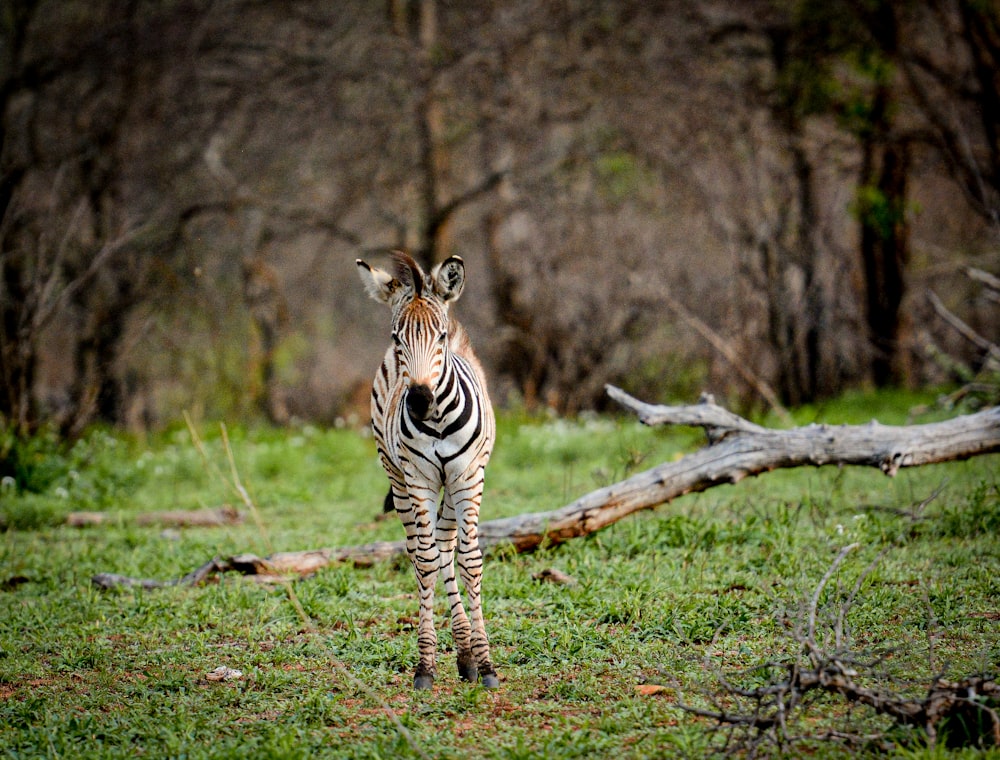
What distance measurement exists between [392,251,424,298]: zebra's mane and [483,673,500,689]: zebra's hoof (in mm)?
1791

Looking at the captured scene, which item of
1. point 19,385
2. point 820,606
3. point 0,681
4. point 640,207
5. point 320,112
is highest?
point 320,112

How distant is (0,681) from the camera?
16.8ft

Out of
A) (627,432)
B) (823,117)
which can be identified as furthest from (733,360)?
(823,117)

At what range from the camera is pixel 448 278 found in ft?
16.3

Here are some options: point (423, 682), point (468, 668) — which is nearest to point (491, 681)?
point (468, 668)

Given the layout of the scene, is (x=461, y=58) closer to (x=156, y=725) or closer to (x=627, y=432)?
(x=627, y=432)

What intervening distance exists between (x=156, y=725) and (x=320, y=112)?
1219 cm

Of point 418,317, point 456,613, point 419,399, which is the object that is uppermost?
point 418,317

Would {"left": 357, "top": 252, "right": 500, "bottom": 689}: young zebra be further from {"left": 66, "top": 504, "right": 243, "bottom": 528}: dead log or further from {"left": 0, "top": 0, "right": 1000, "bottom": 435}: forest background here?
{"left": 0, "top": 0, "right": 1000, "bottom": 435}: forest background

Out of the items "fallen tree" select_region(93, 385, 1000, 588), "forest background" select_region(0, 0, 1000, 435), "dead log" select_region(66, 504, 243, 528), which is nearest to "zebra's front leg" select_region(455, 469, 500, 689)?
"fallen tree" select_region(93, 385, 1000, 588)

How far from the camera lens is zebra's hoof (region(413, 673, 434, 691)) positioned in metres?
4.79

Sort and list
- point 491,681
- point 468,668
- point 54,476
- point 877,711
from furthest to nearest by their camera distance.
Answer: point 54,476 → point 468,668 → point 491,681 → point 877,711

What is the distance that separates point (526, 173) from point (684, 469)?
9.11 metres

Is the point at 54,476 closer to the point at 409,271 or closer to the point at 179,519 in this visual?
the point at 179,519
